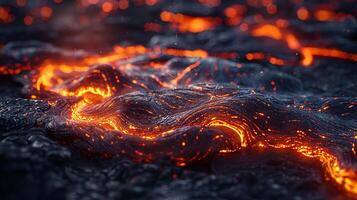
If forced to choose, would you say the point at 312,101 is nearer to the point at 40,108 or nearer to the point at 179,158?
the point at 179,158

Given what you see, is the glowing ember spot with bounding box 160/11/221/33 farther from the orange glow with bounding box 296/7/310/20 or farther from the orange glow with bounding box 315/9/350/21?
the orange glow with bounding box 315/9/350/21

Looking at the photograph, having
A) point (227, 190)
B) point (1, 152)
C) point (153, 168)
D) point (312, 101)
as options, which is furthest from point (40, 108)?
point (312, 101)

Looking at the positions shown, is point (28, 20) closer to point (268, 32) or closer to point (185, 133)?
point (268, 32)

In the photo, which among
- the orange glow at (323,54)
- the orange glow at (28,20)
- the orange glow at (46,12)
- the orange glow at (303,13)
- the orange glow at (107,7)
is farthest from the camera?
the orange glow at (107,7)

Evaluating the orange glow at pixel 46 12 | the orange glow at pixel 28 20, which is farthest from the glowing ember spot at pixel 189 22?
the orange glow at pixel 28 20

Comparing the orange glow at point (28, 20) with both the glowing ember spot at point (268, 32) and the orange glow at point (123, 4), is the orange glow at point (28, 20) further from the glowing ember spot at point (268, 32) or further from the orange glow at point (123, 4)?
the glowing ember spot at point (268, 32)

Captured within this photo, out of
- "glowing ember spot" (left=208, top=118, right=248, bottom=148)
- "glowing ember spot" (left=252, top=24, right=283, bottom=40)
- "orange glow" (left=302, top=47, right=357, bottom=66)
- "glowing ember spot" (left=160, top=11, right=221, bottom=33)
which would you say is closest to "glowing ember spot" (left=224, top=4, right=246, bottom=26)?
"glowing ember spot" (left=160, top=11, right=221, bottom=33)
